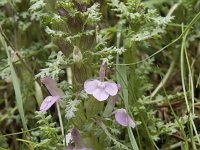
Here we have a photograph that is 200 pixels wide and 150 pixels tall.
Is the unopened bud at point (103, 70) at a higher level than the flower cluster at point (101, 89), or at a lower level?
higher

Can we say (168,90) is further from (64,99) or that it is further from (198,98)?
(64,99)

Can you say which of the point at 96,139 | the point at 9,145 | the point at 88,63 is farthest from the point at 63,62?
the point at 9,145

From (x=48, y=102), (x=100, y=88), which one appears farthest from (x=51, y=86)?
(x=100, y=88)

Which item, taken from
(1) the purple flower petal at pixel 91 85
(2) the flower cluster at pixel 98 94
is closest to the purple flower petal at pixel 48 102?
(2) the flower cluster at pixel 98 94

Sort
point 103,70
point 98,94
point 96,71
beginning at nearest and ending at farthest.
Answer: point 98,94 < point 103,70 < point 96,71

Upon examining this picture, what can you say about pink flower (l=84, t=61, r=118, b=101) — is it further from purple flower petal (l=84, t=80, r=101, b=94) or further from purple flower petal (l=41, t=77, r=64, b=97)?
purple flower petal (l=41, t=77, r=64, b=97)

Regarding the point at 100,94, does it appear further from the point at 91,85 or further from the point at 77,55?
the point at 77,55

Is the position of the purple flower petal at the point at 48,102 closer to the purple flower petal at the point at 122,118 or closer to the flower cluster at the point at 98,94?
the flower cluster at the point at 98,94
